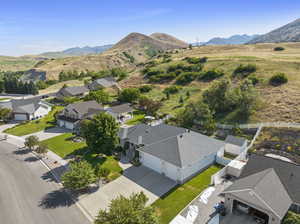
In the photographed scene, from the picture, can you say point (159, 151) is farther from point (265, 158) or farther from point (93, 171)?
point (265, 158)

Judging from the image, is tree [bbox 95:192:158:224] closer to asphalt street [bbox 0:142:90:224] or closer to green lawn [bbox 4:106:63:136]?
asphalt street [bbox 0:142:90:224]

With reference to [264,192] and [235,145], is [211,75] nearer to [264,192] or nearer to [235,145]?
[235,145]

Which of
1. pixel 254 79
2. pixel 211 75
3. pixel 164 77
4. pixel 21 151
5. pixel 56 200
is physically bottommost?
pixel 56 200

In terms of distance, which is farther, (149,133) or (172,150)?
(149,133)

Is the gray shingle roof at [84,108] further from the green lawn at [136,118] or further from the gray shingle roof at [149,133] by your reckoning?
the gray shingle roof at [149,133]

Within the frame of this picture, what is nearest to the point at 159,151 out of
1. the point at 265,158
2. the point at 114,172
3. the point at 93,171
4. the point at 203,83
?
the point at 114,172

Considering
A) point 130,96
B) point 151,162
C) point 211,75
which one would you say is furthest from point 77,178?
point 211,75
